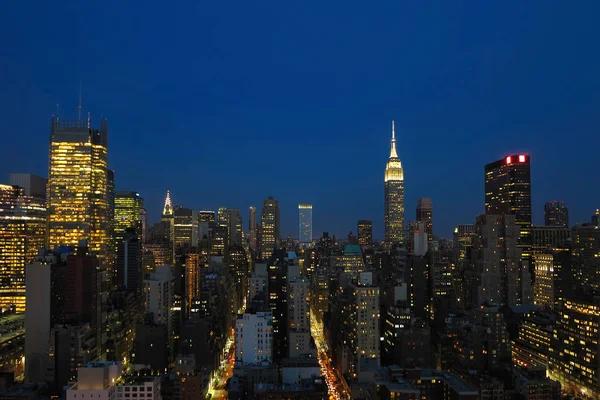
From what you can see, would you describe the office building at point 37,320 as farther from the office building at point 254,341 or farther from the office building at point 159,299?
the office building at point 254,341

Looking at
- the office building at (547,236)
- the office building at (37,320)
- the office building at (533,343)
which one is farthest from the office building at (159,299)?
the office building at (547,236)

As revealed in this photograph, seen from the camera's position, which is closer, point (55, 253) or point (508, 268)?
point (55, 253)

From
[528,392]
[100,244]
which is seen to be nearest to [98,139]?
[100,244]

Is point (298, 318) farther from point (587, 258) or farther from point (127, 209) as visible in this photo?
point (127, 209)

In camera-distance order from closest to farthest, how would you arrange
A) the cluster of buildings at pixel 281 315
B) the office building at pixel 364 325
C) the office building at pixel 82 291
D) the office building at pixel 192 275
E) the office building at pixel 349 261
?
the cluster of buildings at pixel 281 315 → the office building at pixel 364 325 → the office building at pixel 82 291 → the office building at pixel 192 275 → the office building at pixel 349 261

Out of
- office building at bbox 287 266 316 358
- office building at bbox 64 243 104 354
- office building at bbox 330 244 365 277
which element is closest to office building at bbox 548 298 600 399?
office building at bbox 287 266 316 358

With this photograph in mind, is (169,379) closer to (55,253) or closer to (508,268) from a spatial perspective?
(55,253)

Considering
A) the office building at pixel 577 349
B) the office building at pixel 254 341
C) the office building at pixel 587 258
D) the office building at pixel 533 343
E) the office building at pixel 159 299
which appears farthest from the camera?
the office building at pixel 587 258
